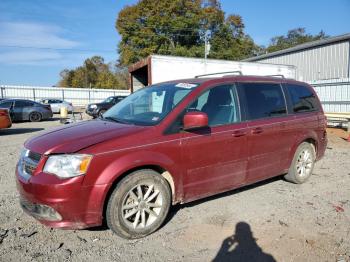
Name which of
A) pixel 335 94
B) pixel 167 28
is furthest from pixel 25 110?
pixel 167 28

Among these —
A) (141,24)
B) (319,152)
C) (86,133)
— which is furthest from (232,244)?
(141,24)

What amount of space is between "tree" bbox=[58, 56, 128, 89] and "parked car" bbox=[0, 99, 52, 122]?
39180 millimetres

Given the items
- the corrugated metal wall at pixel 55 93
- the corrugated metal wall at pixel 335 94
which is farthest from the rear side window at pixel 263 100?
the corrugated metal wall at pixel 55 93

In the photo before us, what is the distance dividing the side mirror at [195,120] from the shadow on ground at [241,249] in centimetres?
136

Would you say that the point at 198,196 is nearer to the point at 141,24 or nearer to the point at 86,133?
the point at 86,133

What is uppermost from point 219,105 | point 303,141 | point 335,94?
point 335,94

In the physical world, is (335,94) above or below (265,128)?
above

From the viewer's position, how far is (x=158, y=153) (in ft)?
12.4

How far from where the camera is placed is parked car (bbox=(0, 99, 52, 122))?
768 inches

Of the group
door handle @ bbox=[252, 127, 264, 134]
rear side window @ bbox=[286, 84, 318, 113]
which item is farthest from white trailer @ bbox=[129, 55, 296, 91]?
door handle @ bbox=[252, 127, 264, 134]

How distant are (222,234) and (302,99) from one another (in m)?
3.17

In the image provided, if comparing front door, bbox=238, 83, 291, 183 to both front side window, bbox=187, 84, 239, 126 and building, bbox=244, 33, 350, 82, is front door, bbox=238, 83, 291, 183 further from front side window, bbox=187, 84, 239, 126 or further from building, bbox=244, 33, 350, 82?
building, bbox=244, 33, 350, 82

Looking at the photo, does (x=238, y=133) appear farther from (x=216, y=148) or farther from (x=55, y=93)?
(x=55, y=93)

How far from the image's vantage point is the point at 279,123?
5.15 metres
